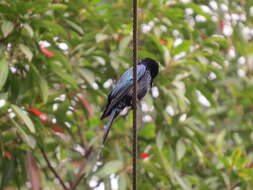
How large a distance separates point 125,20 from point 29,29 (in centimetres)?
102

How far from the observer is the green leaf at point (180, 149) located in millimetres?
4020

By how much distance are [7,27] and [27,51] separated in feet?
0.60

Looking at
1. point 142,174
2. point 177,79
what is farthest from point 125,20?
point 142,174

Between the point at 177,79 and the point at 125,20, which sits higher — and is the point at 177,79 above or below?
below

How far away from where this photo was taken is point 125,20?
13.6 ft

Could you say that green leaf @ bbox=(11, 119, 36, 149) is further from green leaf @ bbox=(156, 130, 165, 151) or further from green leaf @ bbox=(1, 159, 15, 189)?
green leaf @ bbox=(156, 130, 165, 151)

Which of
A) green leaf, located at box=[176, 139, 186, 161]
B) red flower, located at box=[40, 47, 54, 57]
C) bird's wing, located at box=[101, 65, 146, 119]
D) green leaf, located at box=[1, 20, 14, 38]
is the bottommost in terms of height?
Answer: green leaf, located at box=[176, 139, 186, 161]

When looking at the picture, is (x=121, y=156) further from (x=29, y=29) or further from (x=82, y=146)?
(x=29, y=29)

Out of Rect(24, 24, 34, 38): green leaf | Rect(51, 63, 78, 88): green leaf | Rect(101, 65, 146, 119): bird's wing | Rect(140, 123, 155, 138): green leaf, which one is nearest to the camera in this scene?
Rect(101, 65, 146, 119): bird's wing

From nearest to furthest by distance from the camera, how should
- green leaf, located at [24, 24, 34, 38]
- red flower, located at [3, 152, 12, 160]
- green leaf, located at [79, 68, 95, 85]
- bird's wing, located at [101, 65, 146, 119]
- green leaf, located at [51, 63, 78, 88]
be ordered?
bird's wing, located at [101, 65, 146, 119] → green leaf, located at [24, 24, 34, 38] → green leaf, located at [51, 63, 78, 88] → red flower, located at [3, 152, 12, 160] → green leaf, located at [79, 68, 95, 85]

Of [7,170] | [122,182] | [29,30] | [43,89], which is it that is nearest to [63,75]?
[43,89]

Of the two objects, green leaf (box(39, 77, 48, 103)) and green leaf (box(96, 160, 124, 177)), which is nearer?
green leaf (box(39, 77, 48, 103))

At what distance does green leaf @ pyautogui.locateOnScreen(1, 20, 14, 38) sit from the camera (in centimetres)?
324

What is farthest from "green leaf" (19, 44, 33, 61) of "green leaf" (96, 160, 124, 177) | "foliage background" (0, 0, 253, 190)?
"green leaf" (96, 160, 124, 177)
